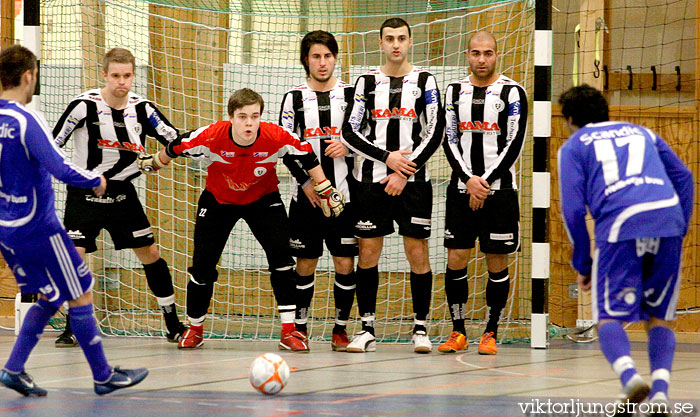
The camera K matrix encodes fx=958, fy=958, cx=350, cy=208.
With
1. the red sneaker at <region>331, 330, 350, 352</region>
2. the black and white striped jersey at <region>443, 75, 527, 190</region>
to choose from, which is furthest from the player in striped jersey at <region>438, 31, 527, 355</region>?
the red sneaker at <region>331, 330, 350, 352</region>

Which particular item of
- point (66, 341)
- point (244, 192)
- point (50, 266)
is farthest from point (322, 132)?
point (50, 266)

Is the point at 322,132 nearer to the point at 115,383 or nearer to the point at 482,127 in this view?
the point at 482,127

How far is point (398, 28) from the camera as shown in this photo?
19.8ft

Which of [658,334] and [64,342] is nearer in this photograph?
[658,334]

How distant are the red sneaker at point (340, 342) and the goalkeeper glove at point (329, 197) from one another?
85cm

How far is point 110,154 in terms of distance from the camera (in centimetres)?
630

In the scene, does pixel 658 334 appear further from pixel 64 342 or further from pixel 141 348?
pixel 64 342

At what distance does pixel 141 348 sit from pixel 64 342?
21.4 inches

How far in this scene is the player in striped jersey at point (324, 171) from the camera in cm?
620

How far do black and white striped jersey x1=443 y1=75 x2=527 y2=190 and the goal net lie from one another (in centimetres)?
122

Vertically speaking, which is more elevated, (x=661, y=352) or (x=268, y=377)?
(x=661, y=352)

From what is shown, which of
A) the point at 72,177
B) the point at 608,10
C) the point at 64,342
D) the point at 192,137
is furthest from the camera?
the point at 608,10

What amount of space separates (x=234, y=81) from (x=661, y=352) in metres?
4.73

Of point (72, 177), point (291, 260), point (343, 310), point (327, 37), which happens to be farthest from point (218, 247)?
point (72, 177)
